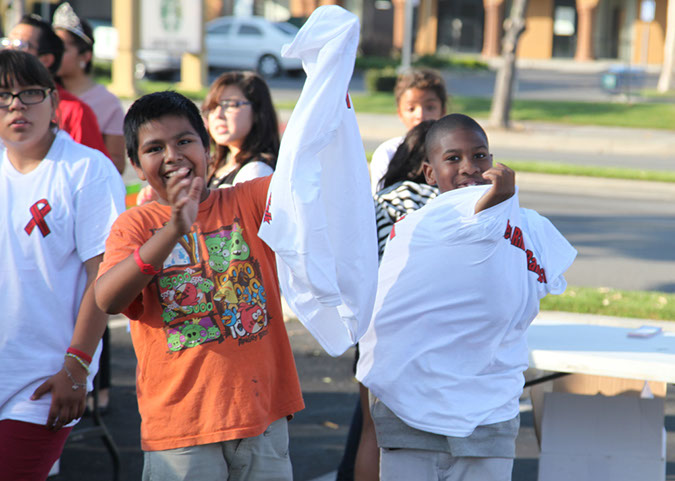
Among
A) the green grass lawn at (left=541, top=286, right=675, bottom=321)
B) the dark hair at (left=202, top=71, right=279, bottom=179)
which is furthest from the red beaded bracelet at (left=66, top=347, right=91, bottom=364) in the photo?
the green grass lawn at (left=541, top=286, right=675, bottom=321)

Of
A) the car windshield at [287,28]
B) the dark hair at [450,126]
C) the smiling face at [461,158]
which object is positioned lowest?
the smiling face at [461,158]

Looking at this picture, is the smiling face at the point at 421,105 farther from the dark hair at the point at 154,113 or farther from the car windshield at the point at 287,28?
the car windshield at the point at 287,28

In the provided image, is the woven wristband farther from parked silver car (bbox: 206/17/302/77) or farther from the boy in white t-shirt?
parked silver car (bbox: 206/17/302/77)

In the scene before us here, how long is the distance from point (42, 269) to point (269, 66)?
3035cm

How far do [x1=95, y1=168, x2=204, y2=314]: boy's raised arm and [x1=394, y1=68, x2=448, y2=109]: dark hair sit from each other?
2416mm

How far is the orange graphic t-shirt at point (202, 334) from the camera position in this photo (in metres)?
2.58

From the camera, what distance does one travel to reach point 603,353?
3654 mm

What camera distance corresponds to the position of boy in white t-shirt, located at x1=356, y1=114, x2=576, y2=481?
279cm

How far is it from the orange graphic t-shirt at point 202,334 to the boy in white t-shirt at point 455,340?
0.42 metres

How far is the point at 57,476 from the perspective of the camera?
14.7ft

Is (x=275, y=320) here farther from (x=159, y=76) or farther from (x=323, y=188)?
(x=159, y=76)

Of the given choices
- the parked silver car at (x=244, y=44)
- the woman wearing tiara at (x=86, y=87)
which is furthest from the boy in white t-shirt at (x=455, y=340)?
the parked silver car at (x=244, y=44)

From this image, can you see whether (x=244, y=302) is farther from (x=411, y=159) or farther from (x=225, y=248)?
(x=411, y=159)

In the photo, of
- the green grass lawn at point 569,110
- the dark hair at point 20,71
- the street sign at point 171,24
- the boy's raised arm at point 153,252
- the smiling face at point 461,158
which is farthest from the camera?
the street sign at point 171,24
